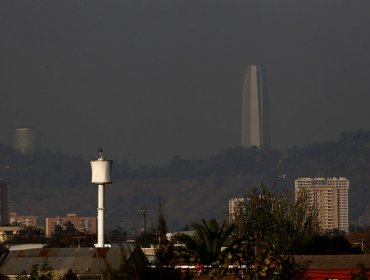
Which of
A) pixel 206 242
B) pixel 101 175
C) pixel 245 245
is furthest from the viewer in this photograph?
pixel 101 175

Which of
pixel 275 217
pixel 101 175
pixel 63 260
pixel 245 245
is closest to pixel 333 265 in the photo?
pixel 63 260

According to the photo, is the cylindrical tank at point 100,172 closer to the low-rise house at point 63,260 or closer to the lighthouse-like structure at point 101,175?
the lighthouse-like structure at point 101,175

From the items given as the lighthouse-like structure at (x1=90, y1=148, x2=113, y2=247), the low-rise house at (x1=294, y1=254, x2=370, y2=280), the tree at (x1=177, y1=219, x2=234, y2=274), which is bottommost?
the low-rise house at (x1=294, y1=254, x2=370, y2=280)

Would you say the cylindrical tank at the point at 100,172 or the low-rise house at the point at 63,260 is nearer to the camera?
the low-rise house at the point at 63,260

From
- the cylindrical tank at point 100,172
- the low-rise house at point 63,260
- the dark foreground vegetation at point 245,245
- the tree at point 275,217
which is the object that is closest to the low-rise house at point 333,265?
the dark foreground vegetation at point 245,245

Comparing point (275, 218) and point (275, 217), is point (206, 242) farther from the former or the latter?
point (275, 217)

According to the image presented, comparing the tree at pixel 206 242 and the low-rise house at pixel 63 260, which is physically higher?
the tree at pixel 206 242

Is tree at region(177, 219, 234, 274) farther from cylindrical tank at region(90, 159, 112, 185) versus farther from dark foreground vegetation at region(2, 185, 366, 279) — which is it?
cylindrical tank at region(90, 159, 112, 185)

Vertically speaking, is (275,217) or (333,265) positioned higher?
(275,217)

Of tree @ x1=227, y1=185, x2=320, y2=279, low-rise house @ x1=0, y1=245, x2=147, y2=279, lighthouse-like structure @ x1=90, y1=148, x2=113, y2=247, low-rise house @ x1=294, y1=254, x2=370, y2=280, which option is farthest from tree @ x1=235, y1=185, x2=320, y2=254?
low-rise house @ x1=0, y1=245, x2=147, y2=279

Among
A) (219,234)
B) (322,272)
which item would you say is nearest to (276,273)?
(322,272)

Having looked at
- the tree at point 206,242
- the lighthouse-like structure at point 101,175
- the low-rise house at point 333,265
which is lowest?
the low-rise house at point 333,265

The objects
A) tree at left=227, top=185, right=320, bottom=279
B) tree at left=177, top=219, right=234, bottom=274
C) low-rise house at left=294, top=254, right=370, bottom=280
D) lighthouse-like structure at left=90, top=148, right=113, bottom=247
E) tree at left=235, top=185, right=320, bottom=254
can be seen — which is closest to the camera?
low-rise house at left=294, top=254, right=370, bottom=280

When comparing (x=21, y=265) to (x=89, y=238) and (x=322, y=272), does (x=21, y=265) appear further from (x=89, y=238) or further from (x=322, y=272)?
(x=89, y=238)
